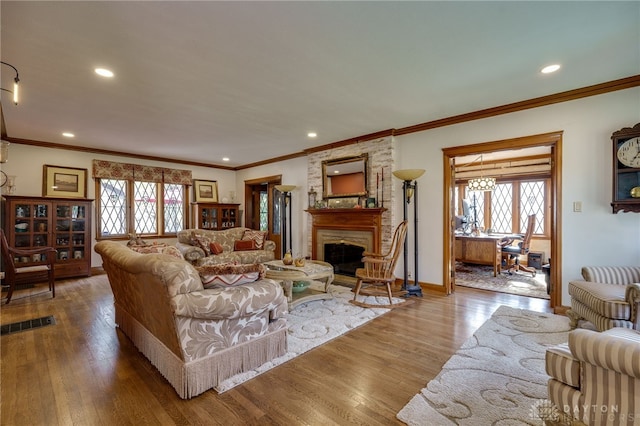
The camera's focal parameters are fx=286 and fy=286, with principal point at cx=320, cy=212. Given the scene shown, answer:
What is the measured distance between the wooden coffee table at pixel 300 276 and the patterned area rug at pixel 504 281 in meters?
2.63

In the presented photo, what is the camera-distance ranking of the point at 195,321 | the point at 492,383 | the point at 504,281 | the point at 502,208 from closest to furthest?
the point at 195,321 → the point at 492,383 → the point at 504,281 → the point at 502,208

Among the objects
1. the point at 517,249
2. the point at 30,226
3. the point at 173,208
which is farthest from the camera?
the point at 173,208

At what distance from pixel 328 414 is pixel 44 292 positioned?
501cm

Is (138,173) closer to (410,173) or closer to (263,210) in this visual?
(263,210)

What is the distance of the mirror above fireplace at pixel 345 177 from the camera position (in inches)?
200

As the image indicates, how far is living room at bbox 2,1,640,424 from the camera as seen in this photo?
191 centimetres

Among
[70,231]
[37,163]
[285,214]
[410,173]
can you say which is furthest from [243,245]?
[37,163]

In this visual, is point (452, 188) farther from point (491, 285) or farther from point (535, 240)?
point (535, 240)

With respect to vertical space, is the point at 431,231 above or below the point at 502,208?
below

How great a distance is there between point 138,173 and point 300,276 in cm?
509

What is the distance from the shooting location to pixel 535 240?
711 cm

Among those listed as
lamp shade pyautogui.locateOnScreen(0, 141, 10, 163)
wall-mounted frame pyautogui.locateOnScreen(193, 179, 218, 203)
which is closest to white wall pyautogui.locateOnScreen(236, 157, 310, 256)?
wall-mounted frame pyautogui.locateOnScreen(193, 179, 218, 203)

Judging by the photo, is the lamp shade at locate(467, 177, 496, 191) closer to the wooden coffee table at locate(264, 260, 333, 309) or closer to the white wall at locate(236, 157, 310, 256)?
the white wall at locate(236, 157, 310, 256)

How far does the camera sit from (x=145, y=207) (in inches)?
259
